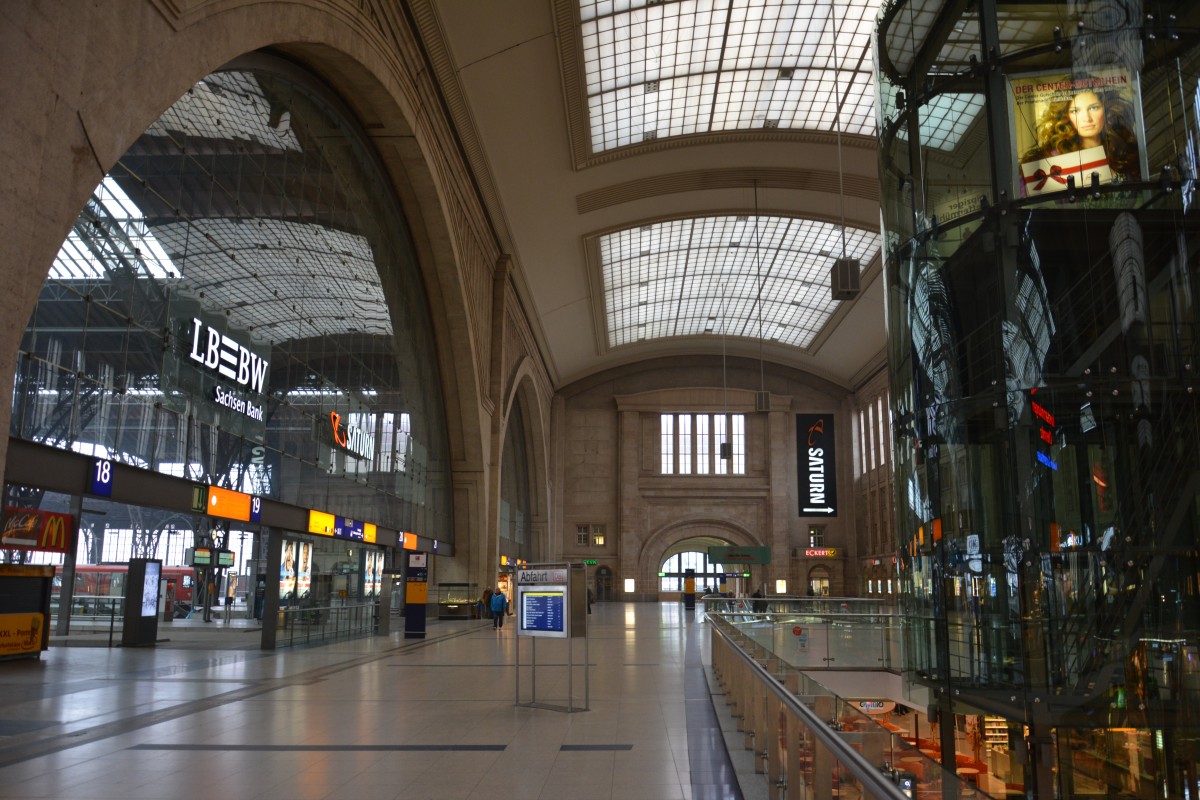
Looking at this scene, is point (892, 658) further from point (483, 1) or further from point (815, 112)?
point (815, 112)

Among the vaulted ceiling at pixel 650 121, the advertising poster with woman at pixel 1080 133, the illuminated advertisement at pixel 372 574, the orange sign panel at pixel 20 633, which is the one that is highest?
the vaulted ceiling at pixel 650 121

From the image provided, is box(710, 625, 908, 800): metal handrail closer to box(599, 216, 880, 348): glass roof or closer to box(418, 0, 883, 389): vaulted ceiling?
box(418, 0, 883, 389): vaulted ceiling

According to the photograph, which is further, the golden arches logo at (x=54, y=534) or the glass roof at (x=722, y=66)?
the glass roof at (x=722, y=66)

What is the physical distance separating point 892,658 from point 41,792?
16.8m

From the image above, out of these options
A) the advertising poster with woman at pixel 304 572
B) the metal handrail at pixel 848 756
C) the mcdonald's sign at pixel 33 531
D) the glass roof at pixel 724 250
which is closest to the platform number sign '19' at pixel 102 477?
the mcdonald's sign at pixel 33 531

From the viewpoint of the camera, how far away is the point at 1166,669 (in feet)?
24.3

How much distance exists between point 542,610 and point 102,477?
18.5 feet

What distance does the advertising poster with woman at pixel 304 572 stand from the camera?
20047 millimetres

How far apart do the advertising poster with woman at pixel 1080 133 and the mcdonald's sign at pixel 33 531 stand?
15.5m

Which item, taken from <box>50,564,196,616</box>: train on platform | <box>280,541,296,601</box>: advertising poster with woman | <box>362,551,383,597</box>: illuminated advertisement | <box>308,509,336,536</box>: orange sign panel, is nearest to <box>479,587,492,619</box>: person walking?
<box>362,551,383,597</box>: illuminated advertisement

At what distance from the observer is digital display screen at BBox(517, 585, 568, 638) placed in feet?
35.9

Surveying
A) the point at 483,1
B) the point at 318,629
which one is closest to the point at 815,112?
the point at 483,1

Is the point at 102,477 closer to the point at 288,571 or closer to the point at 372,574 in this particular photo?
the point at 288,571

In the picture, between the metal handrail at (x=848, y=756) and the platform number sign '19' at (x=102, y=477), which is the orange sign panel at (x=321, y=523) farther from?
the metal handrail at (x=848, y=756)
